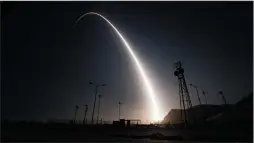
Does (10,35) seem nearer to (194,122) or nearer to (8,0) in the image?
(8,0)

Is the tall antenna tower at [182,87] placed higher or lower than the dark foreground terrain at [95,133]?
higher

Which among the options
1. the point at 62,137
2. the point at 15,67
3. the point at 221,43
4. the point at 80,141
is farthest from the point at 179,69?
the point at 15,67

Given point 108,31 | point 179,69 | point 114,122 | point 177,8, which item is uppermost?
point 177,8

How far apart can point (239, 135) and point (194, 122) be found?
2.96 ft

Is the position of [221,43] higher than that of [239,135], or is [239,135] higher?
[221,43]

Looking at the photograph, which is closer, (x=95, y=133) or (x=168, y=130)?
(x=95, y=133)

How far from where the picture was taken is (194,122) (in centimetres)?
423

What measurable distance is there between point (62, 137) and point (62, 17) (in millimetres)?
1943

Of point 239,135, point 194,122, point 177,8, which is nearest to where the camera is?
point 239,135

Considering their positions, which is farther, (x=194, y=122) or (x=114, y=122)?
(x=194, y=122)

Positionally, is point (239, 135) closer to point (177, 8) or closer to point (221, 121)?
point (221, 121)

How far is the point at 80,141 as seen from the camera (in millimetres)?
3494

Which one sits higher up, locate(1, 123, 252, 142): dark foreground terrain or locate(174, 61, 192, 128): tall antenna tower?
locate(174, 61, 192, 128): tall antenna tower

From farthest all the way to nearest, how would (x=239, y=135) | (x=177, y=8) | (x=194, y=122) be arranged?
(x=194, y=122)
(x=177, y=8)
(x=239, y=135)
